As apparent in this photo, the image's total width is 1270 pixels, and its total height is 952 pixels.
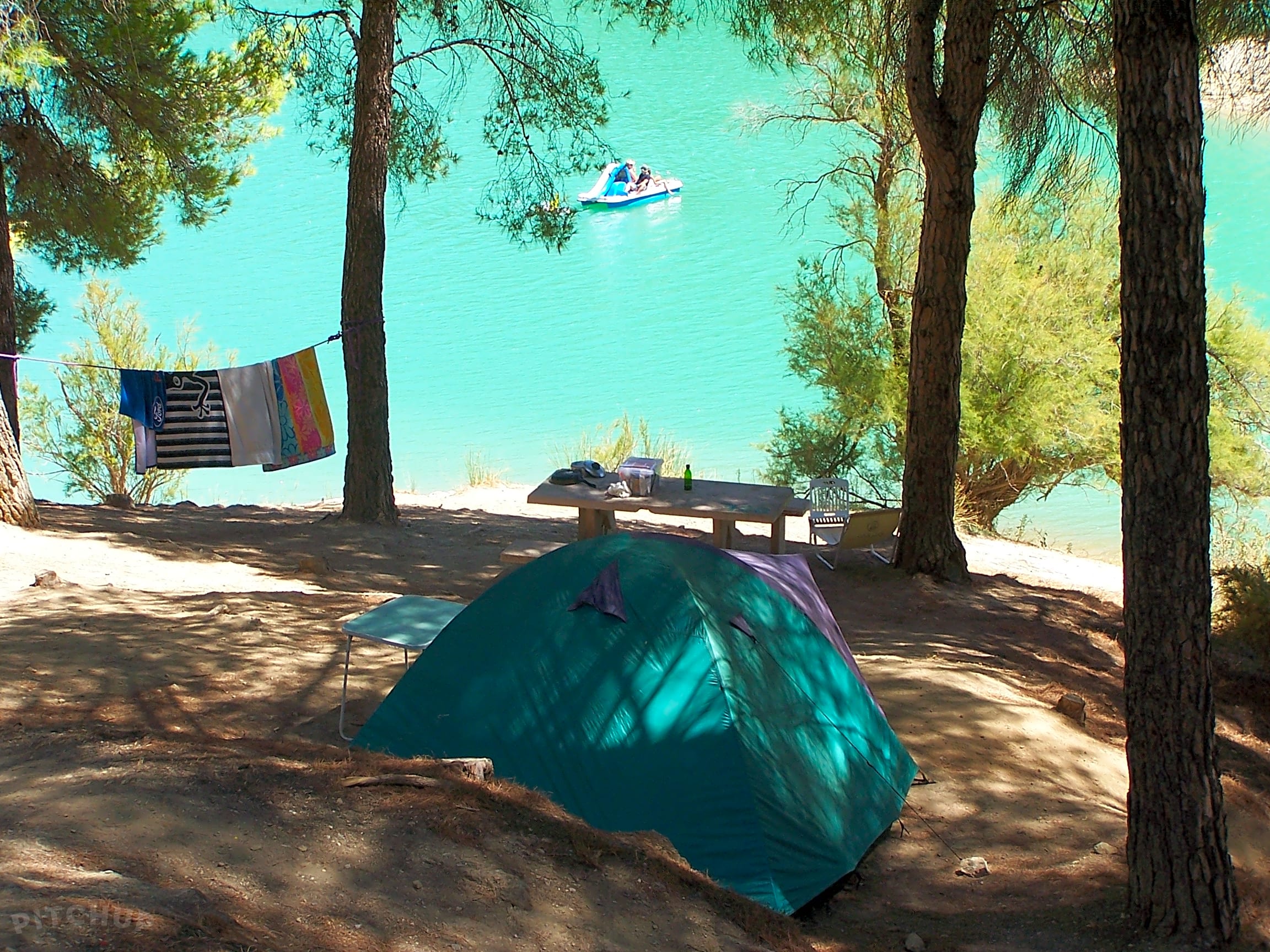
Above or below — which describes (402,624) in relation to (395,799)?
above

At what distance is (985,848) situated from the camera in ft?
14.0

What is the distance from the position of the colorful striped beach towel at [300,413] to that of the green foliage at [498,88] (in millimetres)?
3005

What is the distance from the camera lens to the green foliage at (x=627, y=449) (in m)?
15.1

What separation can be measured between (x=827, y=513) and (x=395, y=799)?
6621 mm

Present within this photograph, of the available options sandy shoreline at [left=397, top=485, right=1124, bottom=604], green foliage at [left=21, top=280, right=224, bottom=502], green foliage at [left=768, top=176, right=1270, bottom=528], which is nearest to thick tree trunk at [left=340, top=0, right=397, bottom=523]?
sandy shoreline at [left=397, top=485, right=1124, bottom=604]

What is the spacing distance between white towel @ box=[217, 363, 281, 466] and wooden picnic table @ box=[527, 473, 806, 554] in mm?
2291

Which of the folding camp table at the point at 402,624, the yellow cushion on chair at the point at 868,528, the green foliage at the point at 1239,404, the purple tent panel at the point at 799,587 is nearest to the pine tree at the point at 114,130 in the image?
the folding camp table at the point at 402,624

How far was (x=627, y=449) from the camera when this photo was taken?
599 inches

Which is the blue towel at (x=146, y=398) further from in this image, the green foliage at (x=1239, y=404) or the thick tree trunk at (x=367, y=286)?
the green foliage at (x=1239, y=404)

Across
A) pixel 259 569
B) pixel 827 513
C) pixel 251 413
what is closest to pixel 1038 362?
pixel 827 513

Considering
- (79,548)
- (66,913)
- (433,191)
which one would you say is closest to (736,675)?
(66,913)

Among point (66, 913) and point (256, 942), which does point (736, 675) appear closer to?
point (256, 942)

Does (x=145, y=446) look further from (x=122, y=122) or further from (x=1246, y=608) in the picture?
(x=1246, y=608)

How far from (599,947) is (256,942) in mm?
841
